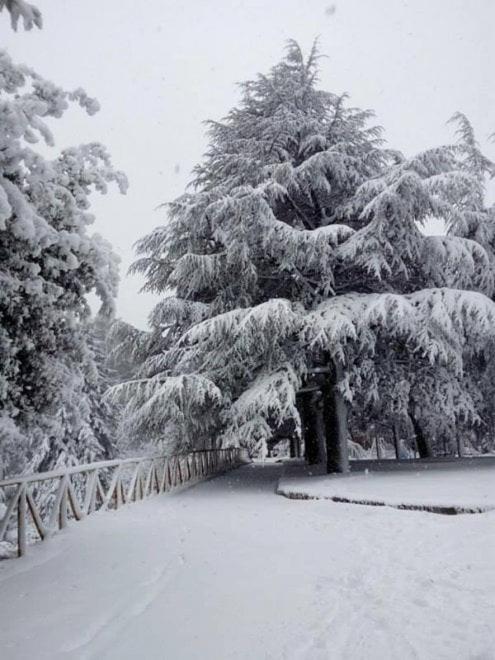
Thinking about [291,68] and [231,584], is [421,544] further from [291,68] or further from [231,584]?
[291,68]

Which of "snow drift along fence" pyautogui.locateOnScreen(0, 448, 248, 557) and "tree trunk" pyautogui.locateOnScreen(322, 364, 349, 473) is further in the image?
"tree trunk" pyautogui.locateOnScreen(322, 364, 349, 473)

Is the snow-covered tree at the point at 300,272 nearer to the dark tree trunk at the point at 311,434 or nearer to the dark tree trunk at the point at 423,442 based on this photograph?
the dark tree trunk at the point at 311,434

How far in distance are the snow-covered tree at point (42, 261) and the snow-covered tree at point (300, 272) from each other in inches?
203

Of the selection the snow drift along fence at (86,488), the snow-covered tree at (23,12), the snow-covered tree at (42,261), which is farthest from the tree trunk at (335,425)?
the snow-covered tree at (23,12)

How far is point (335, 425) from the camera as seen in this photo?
12.5 m

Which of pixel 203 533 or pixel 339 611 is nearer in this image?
pixel 339 611

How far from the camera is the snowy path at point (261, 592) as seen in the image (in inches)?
122

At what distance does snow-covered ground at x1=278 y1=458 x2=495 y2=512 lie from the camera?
712cm

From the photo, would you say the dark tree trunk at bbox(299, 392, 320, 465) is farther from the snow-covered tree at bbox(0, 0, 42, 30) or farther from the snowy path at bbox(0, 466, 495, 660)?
the snow-covered tree at bbox(0, 0, 42, 30)

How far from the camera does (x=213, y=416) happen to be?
12.7m

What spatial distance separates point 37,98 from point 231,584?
4724 millimetres

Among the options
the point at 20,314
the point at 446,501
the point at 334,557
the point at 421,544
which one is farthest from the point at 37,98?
the point at 446,501

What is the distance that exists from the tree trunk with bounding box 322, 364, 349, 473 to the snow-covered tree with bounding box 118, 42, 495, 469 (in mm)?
48

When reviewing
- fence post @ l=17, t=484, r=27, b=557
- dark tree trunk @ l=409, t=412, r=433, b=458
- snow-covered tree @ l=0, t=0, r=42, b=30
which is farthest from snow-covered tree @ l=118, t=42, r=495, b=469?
snow-covered tree @ l=0, t=0, r=42, b=30
